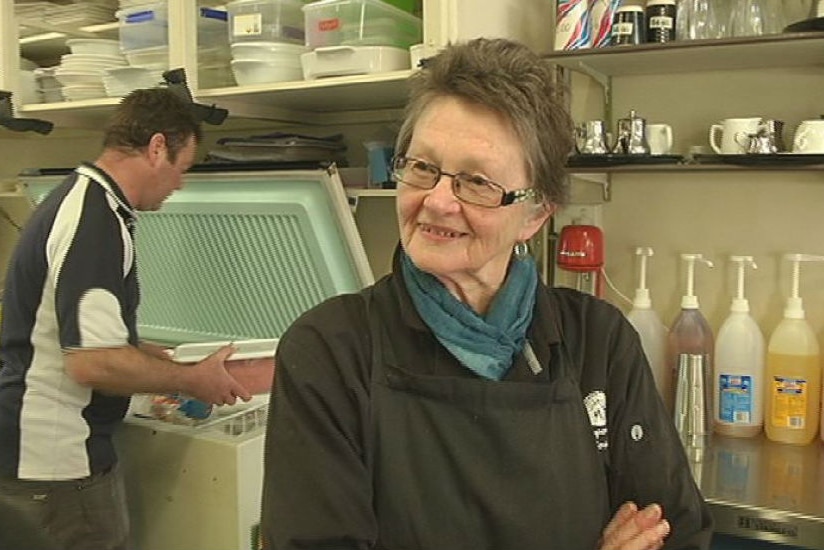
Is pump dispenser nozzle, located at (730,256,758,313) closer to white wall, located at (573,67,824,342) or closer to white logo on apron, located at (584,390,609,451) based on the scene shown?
white wall, located at (573,67,824,342)

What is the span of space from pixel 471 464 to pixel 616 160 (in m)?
0.89

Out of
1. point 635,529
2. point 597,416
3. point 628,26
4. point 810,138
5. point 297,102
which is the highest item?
point 628,26

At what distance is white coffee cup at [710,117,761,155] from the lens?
1.65 metres

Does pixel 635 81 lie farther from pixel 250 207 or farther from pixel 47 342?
pixel 47 342

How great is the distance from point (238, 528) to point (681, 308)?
A: 1.08 meters

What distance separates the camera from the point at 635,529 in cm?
103

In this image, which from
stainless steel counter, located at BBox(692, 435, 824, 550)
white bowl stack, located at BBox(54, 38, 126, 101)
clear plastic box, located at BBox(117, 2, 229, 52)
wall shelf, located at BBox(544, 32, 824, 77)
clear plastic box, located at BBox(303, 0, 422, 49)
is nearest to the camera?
stainless steel counter, located at BBox(692, 435, 824, 550)

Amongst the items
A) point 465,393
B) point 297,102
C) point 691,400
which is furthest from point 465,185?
point 297,102

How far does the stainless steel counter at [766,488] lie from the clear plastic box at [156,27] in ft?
4.81

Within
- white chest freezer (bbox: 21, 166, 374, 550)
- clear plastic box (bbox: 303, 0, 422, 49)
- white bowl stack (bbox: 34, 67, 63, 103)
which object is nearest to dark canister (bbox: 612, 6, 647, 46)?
clear plastic box (bbox: 303, 0, 422, 49)

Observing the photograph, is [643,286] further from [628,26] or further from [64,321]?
[64,321]

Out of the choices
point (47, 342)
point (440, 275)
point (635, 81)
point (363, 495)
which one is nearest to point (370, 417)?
point (363, 495)

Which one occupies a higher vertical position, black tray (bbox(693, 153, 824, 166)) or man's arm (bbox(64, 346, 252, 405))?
black tray (bbox(693, 153, 824, 166))

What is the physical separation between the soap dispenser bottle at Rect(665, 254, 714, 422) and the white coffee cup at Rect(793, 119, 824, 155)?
1.20 ft
